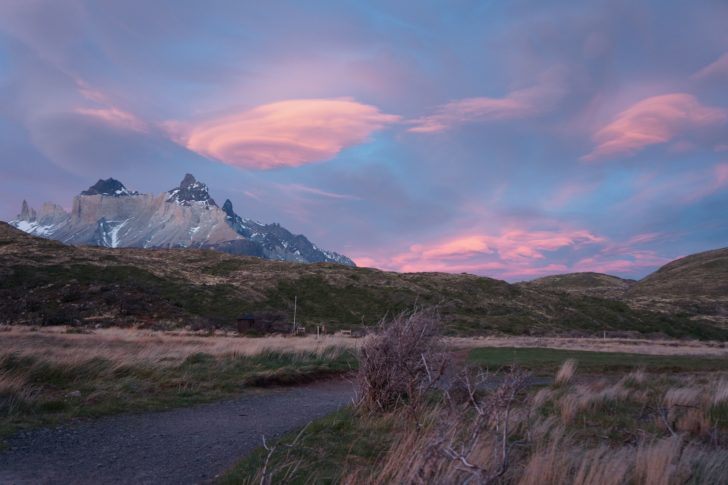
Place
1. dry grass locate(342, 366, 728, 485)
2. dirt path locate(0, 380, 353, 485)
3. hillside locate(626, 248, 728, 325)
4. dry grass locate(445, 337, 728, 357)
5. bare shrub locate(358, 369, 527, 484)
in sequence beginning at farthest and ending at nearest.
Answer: hillside locate(626, 248, 728, 325), dry grass locate(445, 337, 728, 357), dirt path locate(0, 380, 353, 485), dry grass locate(342, 366, 728, 485), bare shrub locate(358, 369, 527, 484)

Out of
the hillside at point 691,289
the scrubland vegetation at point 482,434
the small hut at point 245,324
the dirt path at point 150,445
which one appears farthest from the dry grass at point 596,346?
the hillside at point 691,289

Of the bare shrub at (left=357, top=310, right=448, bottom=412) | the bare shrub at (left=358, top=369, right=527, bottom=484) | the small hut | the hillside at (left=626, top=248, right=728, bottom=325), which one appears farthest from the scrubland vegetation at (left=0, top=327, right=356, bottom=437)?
the hillside at (left=626, top=248, right=728, bottom=325)

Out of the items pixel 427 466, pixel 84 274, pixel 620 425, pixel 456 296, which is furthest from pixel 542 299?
pixel 427 466

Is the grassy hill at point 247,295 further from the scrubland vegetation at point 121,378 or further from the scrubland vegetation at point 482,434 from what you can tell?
the scrubland vegetation at point 482,434

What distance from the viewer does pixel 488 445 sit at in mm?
5836

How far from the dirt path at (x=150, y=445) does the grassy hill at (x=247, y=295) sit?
28.6 meters

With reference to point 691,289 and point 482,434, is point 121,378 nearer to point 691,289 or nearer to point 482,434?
point 482,434

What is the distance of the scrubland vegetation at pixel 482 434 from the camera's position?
14.4ft

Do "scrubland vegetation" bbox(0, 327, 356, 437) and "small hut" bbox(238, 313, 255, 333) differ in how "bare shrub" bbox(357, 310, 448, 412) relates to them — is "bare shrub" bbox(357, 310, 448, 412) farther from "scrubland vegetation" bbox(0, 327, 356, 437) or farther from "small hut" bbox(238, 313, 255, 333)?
"small hut" bbox(238, 313, 255, 333)

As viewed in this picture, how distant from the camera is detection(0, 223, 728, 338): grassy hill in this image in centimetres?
4734

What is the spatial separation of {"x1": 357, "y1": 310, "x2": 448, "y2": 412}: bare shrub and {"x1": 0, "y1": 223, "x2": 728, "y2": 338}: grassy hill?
92.7 feet

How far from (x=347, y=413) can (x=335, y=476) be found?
12.8 feet

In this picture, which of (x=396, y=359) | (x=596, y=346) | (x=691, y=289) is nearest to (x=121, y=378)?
(x=396, y=359)

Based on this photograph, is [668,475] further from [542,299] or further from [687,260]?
[687,260]
